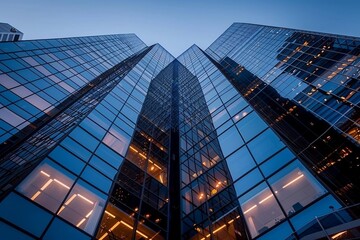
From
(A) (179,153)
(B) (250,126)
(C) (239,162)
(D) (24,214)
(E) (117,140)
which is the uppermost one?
(B) (250,126)

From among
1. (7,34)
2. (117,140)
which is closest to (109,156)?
(117,140)

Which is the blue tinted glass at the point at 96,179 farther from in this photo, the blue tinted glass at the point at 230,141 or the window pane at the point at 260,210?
the blue tinted glass at the point at 230,141

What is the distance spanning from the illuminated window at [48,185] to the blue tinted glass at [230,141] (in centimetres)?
1025

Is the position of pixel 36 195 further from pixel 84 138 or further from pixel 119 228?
pixel 84 138

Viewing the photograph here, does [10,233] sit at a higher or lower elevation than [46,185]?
lower

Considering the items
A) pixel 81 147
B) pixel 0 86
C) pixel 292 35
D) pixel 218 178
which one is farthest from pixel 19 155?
pixel 292 35

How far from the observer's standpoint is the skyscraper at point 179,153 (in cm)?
1133

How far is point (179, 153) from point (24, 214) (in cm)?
1438

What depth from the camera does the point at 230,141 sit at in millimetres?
19562

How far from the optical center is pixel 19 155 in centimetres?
1636

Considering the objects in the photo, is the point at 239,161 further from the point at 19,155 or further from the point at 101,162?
the point at 19,155

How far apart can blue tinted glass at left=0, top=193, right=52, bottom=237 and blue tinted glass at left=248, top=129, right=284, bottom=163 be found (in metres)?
11.0

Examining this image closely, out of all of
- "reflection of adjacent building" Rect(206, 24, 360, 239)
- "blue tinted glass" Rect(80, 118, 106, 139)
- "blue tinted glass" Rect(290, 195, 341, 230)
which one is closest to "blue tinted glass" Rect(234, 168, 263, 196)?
"reflection of adjacent building" Rect(206, 24, 360, 239)

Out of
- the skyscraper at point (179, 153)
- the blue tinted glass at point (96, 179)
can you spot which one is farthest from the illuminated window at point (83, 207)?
the blue tinted glass at point (96, 179)
